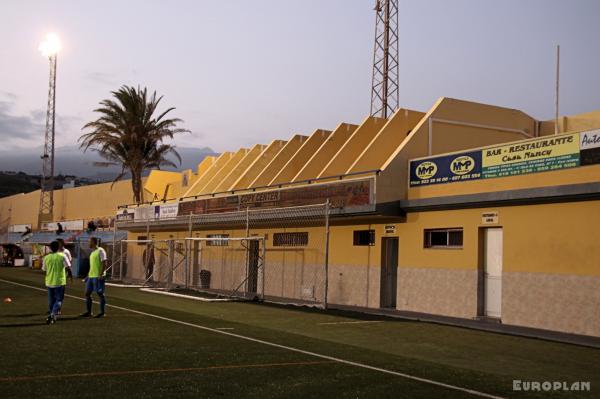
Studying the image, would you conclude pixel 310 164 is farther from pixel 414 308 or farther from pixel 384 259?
pixel 414 308

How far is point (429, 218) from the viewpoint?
21.5 metres

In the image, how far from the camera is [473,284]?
1967 cm

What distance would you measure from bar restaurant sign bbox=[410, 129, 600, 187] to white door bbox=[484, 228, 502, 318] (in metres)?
1.74

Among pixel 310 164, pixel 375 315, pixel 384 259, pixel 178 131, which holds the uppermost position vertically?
pixel 178 131

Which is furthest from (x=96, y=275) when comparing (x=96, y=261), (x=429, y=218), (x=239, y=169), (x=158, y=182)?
(x=158, y=182)

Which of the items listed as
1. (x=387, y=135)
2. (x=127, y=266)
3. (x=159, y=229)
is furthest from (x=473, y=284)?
(x=127, y=266)

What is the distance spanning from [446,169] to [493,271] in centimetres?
340

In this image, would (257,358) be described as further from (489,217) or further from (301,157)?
(301,157)

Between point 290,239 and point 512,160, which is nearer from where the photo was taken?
point 512,160

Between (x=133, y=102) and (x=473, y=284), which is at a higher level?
(x=133, y=102)

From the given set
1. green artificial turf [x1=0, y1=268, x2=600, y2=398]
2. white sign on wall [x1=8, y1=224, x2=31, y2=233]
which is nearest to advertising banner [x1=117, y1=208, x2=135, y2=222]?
green artificial turf [x1=0, y1=268, x2=600, y2=398]

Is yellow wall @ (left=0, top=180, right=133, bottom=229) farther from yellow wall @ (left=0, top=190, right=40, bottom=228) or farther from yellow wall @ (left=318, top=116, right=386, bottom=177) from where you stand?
yellow wall @ (left=318, top=116, right=386, bottom=177)

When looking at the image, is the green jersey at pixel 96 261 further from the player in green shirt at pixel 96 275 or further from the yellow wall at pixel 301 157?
the yellow wall at pixel 301 157

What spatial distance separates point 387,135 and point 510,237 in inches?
301
